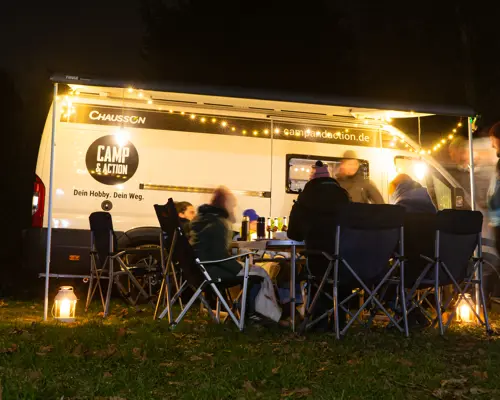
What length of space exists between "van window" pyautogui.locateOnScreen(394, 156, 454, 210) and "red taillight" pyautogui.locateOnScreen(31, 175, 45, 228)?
415 cm

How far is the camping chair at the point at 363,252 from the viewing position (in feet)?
15.1

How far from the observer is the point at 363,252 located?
15.5 feet

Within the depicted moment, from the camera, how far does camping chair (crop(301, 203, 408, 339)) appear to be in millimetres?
4609

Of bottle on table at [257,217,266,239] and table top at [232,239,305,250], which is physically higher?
bottle on table at [257,217,266,239]

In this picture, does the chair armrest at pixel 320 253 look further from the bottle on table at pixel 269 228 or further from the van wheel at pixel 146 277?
the van wheel at pixel 146 277

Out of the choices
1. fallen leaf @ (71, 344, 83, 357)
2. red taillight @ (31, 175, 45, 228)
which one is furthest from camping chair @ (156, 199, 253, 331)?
red taillight @ (31, 175, 45, 228)

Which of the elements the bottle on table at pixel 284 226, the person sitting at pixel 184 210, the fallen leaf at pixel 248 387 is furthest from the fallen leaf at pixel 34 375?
the bottle on table at pixel 284 226

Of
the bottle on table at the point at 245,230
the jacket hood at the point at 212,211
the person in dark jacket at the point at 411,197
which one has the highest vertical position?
the person in dark jacket at the point at 411,197

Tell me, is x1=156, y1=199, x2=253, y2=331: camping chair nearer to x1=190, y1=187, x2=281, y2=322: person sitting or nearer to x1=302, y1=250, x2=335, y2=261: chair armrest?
x1=190, y1=187, x2=281, y2=322: person sitting

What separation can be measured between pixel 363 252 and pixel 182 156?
296cm

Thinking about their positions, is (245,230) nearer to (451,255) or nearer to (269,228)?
(269,228)

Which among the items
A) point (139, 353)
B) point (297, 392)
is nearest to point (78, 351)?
point (139, 353)

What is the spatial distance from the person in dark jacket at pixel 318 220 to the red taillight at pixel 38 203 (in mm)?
2881

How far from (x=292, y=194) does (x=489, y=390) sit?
445 centimetres
